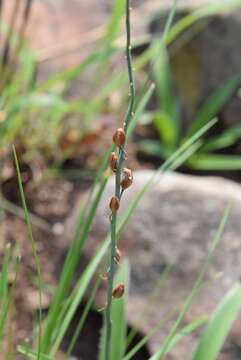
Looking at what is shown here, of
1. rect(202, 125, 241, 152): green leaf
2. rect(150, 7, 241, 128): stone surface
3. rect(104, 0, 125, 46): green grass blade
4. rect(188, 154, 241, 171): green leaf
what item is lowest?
rect(188, 154, 241, 171): green leaf

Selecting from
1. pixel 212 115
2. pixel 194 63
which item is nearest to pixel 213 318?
pixel 212 115

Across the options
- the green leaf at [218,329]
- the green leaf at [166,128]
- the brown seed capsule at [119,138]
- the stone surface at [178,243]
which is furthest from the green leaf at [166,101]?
the brown seed capsule at [119,138]

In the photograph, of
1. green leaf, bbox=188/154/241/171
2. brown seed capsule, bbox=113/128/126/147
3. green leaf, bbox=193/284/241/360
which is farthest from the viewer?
green leaf, bbox=188/154/241/171

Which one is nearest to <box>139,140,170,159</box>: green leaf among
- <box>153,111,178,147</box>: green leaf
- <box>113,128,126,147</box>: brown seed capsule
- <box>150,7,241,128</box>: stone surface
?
<box>153,111,178,147</box>: green leaf

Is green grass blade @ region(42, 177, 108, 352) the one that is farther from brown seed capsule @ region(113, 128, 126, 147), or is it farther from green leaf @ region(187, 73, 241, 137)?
green leaf @ region(187, 73, 241, 137)

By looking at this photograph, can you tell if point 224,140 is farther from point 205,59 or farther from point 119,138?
point 119,138
